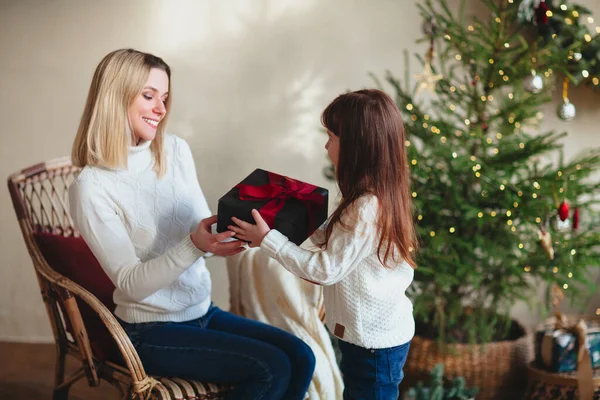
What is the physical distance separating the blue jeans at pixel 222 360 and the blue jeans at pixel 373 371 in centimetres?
20

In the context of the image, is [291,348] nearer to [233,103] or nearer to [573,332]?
[573,332]

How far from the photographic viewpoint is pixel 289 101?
10.9 ft

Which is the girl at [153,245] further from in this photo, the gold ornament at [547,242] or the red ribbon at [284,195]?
the gold ornament at [547,242]

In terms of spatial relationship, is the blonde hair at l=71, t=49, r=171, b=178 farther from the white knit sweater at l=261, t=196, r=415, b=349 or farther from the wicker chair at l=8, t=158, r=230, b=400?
the white knit sweater at l=261, t=196, r=415, b=349

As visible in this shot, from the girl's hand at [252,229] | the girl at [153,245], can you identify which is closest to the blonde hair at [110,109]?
the girl at [153,245]

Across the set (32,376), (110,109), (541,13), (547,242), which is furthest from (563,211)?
(32,376)

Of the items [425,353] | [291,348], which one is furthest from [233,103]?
[291,348]

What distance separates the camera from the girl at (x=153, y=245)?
1.75 meters

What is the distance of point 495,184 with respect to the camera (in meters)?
2.50

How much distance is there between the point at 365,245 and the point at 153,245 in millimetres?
629

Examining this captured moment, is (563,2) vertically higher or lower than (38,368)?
higher

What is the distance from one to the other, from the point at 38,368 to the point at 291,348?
1663 mm

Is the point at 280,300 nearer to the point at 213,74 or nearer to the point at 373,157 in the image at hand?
the point at 373,157

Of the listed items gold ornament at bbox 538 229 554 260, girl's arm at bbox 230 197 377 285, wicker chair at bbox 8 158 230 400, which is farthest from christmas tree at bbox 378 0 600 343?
wicker chair at bbox 8 158 230 400
